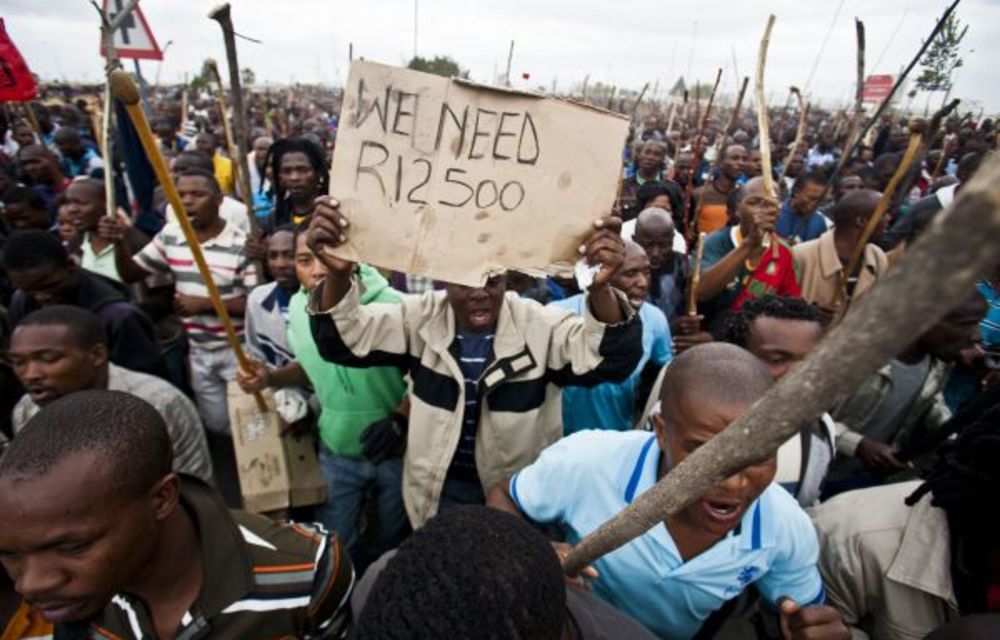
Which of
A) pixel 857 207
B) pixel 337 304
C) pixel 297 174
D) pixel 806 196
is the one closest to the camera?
pixel 337 304

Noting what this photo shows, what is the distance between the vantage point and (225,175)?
23.9ft

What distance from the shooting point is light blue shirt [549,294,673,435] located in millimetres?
2553

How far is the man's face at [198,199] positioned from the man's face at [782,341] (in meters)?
3.29

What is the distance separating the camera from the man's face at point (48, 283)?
2650mm

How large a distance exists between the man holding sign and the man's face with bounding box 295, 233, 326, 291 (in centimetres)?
55

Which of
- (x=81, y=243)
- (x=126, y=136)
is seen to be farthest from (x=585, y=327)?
(x=126, y=136)

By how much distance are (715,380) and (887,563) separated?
828 millimetres

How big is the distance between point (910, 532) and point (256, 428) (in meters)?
2.63

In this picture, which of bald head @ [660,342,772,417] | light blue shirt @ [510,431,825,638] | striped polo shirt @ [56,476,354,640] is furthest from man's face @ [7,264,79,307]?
bald head @ [660,342,772,417]

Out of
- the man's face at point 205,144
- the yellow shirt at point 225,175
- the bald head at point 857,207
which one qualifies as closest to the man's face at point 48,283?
the bald head at point 857,207

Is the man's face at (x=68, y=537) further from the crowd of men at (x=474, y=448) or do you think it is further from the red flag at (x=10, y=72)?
the red flag at (x=10, y=72)

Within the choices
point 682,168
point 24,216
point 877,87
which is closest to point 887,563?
point 24,216

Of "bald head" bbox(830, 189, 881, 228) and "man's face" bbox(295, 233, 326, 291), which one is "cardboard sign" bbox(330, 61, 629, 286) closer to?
"man's face" bbox(295, 233, 326, 291)

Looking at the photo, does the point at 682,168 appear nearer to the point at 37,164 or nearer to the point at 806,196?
the point at 806,196
